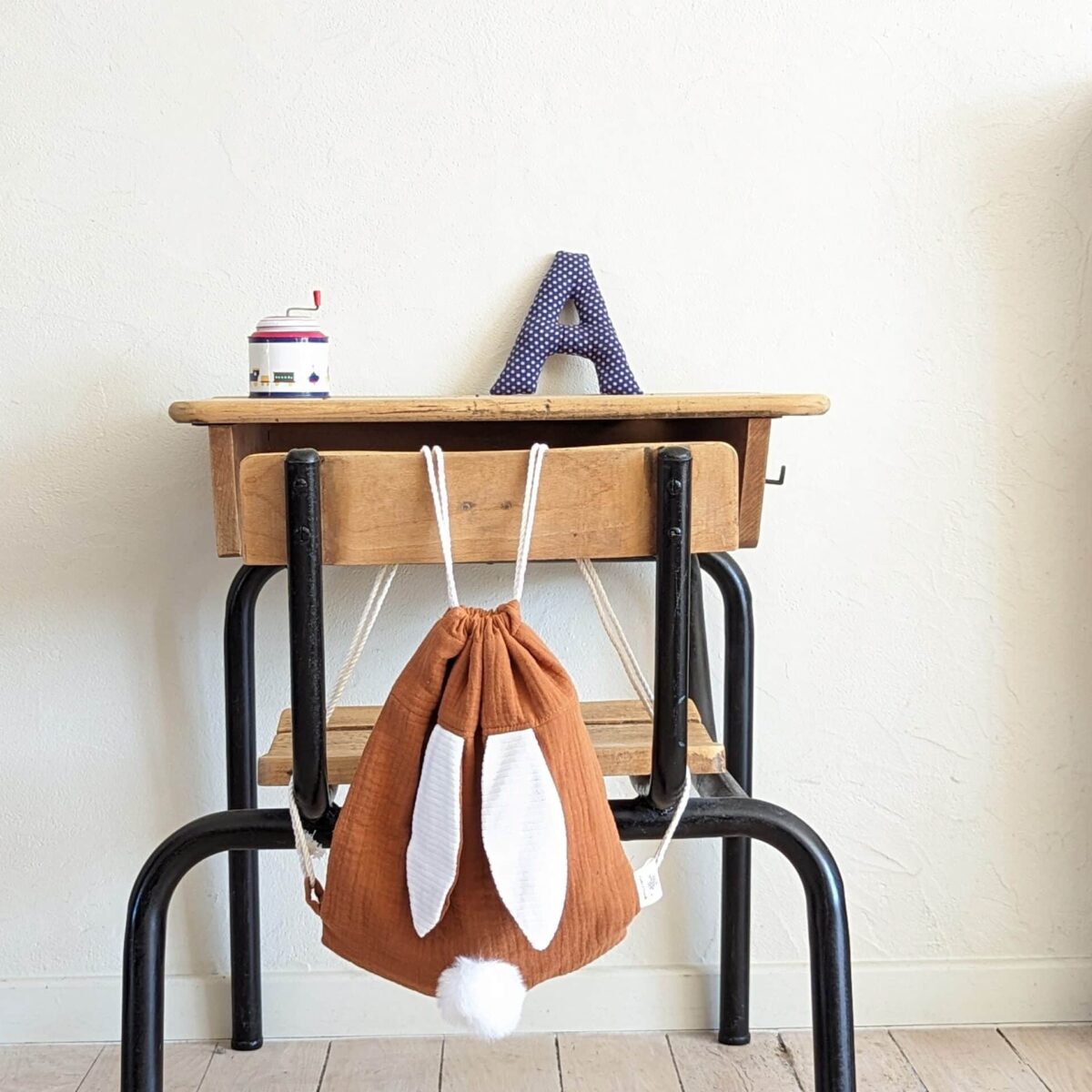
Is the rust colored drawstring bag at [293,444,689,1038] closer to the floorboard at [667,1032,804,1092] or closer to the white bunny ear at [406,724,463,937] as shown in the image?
the white bunny ear at [406,724,463,937]

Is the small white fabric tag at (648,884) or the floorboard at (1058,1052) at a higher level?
the small white fabric tag at (648,884)

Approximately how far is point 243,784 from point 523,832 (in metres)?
0.57

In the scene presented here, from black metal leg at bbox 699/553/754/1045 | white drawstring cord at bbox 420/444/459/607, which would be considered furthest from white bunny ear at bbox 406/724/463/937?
black metal leg at bbox 699/553/754/1045

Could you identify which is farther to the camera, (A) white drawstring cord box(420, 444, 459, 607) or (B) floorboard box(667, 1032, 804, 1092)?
(B) floorboard box(667, 1032, 804, 1092)

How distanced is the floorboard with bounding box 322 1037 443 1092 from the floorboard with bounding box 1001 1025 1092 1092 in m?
0.64

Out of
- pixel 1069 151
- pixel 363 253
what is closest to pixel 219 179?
pixel 363 253

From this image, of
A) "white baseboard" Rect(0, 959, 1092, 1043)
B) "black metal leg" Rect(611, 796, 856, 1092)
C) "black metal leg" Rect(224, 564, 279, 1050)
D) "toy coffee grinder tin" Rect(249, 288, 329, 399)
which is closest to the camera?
"black metal leg" Rect(611, 796, 856, 1092)

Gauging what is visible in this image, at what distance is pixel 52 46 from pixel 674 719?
0.96m

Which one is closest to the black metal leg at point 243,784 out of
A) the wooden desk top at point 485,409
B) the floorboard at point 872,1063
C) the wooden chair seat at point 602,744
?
the wooden chair seat at point 602,744

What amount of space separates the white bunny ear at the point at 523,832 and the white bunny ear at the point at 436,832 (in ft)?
0.06

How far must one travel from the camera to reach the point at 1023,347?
4.52ft

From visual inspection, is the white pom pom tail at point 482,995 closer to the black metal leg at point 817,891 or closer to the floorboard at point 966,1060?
the black metal leg at point 817,891

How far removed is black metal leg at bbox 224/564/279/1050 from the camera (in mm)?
1275

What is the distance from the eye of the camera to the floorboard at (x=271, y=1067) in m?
1.33
